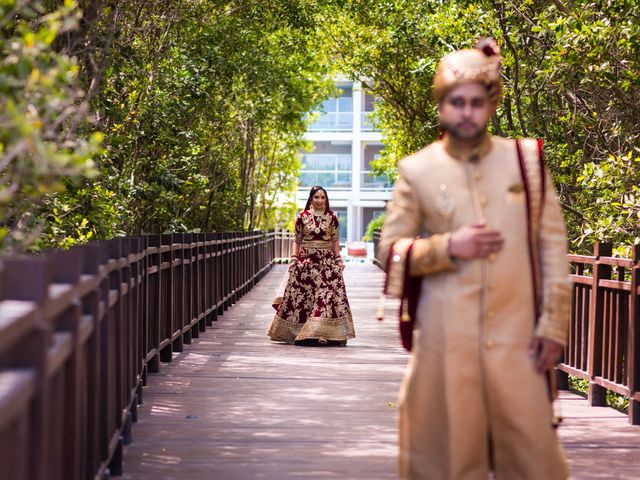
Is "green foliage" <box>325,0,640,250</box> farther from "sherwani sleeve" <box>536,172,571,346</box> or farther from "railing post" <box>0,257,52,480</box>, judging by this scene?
Result: "railing post" <box>0,257,52,480</box>

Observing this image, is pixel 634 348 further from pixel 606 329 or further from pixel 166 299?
pixel 166 299

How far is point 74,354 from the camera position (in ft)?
15.8

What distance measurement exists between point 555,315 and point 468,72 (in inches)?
37.0

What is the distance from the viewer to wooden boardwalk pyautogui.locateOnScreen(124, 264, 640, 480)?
7.39m

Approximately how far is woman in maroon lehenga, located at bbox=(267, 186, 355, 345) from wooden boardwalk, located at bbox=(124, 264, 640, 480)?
2.15ft

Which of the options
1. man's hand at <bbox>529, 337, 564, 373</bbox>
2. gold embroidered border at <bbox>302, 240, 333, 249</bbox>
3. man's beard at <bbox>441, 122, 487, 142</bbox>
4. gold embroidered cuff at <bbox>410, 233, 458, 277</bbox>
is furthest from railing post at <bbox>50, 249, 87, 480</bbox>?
gold embroidered border at <bbox>302, 240, 333, 249</bbox>

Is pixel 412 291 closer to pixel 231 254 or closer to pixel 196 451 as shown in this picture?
pixel 196 451

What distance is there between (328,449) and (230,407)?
193 cm

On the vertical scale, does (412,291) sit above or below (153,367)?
above

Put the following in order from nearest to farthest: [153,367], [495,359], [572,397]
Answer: [495,359], [572,397], [153,367]

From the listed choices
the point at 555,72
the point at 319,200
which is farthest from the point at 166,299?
the point at 555,72

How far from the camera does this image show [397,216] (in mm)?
4926

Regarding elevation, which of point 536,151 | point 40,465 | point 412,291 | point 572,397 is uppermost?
point 536,151

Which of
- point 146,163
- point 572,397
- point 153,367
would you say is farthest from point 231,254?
Answer: point 572,397
